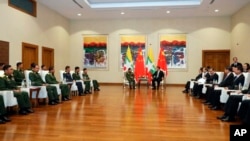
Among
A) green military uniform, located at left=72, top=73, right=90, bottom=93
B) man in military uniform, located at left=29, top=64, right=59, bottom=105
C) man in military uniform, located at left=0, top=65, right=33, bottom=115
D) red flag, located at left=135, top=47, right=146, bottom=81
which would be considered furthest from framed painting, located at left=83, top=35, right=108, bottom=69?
man in military uniform, located at left=0, top=65, right=33, bottom=115

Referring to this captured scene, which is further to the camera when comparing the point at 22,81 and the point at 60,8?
the point at 60,8

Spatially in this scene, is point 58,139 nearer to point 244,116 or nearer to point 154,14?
point 244,116

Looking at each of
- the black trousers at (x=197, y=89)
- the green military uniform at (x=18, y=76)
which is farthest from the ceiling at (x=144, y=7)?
the green military uniform at (x=18, y=76)

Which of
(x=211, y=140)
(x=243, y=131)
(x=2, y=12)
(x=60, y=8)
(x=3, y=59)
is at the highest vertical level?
(x=60, y=8)

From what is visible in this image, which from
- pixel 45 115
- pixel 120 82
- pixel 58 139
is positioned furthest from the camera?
pixel 120 82

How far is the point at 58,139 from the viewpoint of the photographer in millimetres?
4035

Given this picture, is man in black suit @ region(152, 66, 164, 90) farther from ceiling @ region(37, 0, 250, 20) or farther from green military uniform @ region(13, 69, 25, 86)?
green military uniform @ region(13, 69, 25, 86)

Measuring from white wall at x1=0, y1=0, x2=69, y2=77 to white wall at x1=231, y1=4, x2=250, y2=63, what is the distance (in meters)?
9.51

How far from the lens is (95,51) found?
16.5 meters

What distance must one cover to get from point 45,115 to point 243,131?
476 cm

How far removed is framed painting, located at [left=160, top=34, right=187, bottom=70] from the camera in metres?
15.8

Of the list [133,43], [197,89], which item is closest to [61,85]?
[197,89]

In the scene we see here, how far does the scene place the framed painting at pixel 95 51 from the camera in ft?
54.2

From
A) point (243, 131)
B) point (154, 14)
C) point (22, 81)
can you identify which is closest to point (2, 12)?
point (22, 81)
